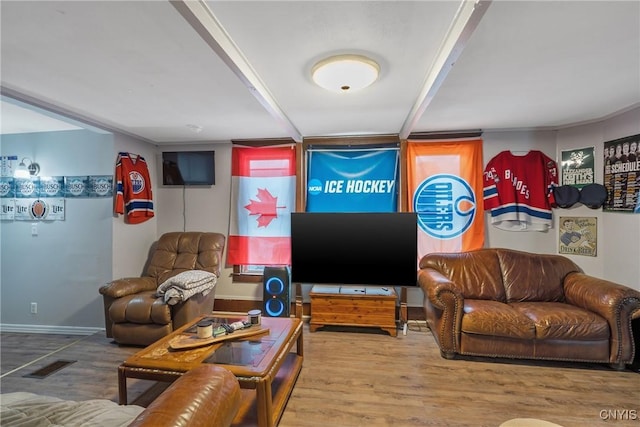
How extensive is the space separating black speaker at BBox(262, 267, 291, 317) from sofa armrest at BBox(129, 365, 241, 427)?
7.08 ft

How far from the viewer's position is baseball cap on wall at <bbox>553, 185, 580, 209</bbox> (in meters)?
3.24

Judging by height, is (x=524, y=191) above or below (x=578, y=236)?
above

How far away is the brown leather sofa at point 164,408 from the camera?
0.93m

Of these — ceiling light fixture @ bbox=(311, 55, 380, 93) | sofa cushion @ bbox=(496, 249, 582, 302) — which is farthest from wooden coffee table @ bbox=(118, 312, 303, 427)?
sofa cushion @ bbox=(496, 249, 582, 302)

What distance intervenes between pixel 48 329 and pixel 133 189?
195 centimetres

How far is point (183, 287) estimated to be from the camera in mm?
2871

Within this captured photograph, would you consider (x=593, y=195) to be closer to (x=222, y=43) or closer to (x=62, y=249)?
(x=222, y=43)

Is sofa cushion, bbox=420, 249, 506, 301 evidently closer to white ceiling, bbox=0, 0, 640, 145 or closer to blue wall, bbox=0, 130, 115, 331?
white ceiling, bbox=0, 0, 640, 145

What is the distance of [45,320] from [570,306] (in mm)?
5780

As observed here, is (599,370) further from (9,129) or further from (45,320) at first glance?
(9,129)

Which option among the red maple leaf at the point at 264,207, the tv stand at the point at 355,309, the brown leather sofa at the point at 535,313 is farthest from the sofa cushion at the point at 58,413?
the red maple leaf at the point at 264,207

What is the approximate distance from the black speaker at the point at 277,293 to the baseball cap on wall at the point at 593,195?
3445mm

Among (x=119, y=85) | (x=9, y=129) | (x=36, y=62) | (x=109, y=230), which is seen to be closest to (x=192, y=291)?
(x=109, y=230)

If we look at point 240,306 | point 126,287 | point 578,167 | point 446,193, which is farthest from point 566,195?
point 126,287
